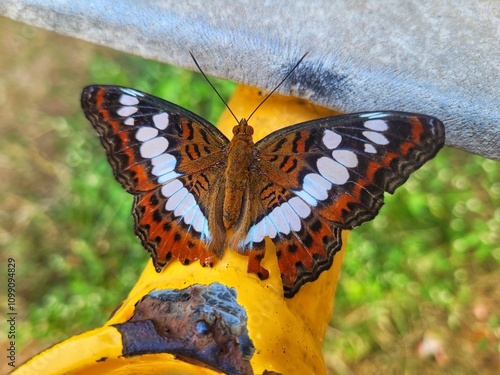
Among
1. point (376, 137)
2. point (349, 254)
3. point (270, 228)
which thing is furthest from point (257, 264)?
point (349, 254)

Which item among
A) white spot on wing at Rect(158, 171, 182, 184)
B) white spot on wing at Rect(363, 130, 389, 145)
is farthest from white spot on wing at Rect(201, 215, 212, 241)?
white spot on wing at Rect(363, 130, 389, 145)

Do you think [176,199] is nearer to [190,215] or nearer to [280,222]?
[190,215]

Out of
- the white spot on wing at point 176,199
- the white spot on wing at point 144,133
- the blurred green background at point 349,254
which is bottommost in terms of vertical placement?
the blurred green background at point 349,254

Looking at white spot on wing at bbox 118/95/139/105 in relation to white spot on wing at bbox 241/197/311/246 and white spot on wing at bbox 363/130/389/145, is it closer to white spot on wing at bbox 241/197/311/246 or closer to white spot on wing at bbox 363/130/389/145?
white spot on wing at bbox 241/197/311/246

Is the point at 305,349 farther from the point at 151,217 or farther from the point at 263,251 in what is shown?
the point at 151,217

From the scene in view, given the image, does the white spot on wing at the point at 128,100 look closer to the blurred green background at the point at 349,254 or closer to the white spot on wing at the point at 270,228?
the white spot on wing at the point at 270,228

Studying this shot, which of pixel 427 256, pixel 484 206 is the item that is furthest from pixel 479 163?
pixel 427 256

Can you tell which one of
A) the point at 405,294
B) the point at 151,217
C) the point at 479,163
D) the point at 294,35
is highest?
the point at 294,35

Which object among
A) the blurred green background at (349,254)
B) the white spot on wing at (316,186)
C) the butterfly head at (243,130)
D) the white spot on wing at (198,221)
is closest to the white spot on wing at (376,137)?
the white spot on wing at (316,186)
